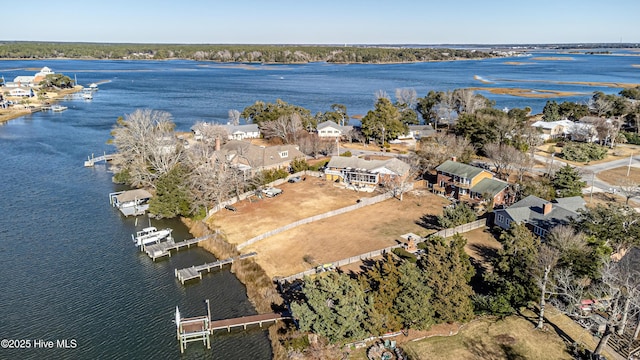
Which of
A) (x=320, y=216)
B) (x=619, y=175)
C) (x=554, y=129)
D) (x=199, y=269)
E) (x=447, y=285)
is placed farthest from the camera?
(x=554, y=129)

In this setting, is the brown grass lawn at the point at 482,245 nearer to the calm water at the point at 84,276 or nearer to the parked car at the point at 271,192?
the calm water at the point at 84,276

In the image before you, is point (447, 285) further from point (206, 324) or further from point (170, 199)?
point (170, 199)

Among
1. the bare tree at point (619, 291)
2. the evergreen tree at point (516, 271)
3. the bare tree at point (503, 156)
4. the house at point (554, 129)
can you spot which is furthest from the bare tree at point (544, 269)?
the house at point (554, 129)

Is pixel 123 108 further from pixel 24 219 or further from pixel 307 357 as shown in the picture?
pixel 307 357

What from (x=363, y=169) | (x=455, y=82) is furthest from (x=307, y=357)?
(x=455, y=82)

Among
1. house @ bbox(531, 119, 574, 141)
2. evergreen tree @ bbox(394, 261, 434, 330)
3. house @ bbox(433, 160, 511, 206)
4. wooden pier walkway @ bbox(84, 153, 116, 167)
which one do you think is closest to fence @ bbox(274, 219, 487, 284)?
house @ bbox(433, 160, 511, 206)

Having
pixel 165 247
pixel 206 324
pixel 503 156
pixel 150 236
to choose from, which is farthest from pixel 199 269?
pixel 503 156

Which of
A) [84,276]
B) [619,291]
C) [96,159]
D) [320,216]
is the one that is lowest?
[84,276]

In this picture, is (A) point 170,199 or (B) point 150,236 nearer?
(B) point 150,236
